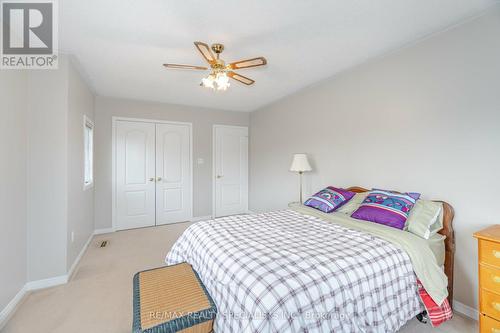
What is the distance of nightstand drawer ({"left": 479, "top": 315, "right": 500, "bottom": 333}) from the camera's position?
153 cm

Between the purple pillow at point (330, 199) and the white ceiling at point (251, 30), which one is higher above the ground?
the white ceiling at point (251, 30)

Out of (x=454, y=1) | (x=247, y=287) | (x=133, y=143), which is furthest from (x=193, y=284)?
(x=133, y=143)

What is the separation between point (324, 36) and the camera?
2.20 meters

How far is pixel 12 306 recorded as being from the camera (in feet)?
6.57

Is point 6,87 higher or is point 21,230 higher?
point 6,87

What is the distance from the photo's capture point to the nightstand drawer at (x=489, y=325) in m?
1.53

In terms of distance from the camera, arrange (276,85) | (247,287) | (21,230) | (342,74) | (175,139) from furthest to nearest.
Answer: (175,139)
(276,85)
(342,74)
(21,230)
(247,287)

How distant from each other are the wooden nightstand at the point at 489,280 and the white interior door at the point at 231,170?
428 cm

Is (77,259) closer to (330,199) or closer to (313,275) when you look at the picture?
(313,275)

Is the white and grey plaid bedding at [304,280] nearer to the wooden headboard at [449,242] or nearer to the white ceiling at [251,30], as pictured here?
the wooden headboard at [449,242]

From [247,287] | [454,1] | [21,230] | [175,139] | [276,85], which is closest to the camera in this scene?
[247,287]

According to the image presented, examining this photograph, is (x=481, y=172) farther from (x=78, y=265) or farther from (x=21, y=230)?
(x=78, y=265)

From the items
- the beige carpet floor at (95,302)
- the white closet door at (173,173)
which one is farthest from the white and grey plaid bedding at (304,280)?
the white closet door at (173,173)

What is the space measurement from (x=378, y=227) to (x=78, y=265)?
3.51 metres
